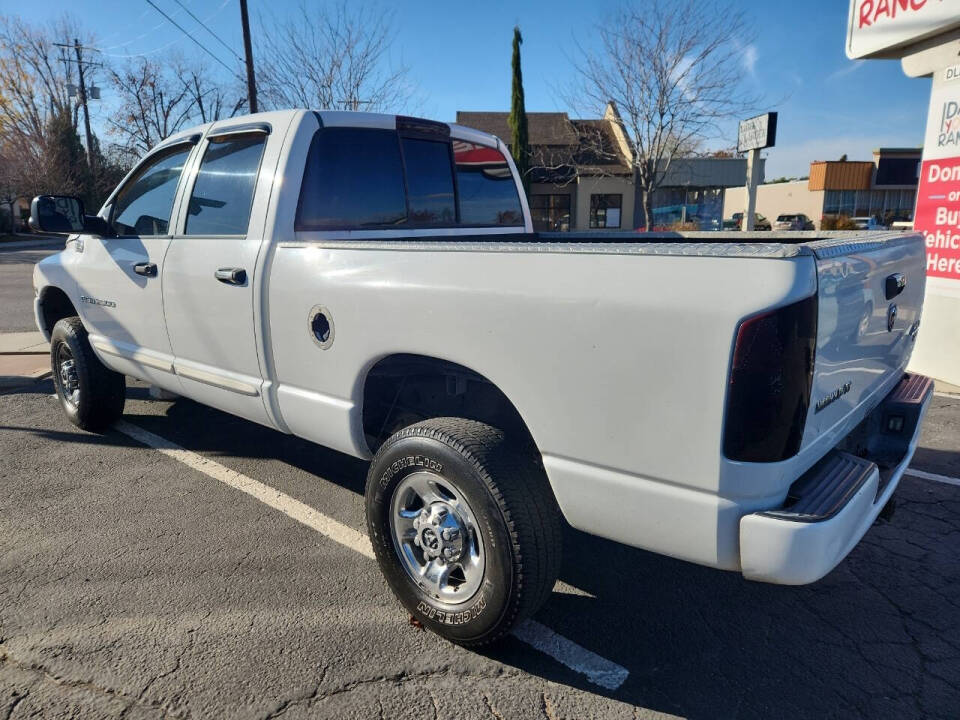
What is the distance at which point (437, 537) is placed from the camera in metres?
2.46

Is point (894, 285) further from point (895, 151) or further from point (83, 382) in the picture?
point (895, 151)

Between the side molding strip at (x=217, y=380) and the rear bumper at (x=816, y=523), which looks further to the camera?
the side molding strip at (x=217, y=380)

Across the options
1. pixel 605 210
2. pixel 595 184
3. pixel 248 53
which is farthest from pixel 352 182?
pixel 605 210

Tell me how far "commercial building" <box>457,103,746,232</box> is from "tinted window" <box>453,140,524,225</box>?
2145 cm

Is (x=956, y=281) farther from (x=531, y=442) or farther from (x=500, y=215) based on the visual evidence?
(x=531, y=442)

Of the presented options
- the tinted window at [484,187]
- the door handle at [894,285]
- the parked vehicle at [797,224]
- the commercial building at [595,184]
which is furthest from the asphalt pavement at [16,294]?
the parked vehicle at [797,224]

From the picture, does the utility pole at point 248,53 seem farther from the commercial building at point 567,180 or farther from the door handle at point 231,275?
the door handle at point 231,275

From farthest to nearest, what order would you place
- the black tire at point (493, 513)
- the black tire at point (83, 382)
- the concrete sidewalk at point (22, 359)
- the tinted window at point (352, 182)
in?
the concrete sidewalk at point (22, 359), the black tire at point (83, 382), the tinted window at point (352, 182), the black tire at point (493, 513)

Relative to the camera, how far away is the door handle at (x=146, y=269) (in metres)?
3.74

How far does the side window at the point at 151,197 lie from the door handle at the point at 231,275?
0.87 meters

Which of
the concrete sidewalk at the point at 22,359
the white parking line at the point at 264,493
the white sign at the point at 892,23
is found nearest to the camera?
the white parking line at the point at 264,493

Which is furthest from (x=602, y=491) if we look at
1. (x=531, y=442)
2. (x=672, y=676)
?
(x=672, y=676)

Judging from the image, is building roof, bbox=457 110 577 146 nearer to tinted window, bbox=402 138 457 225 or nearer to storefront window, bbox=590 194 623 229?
storefront window, bbox=590 194 623 229

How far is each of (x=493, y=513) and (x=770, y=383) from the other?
0.96 m
